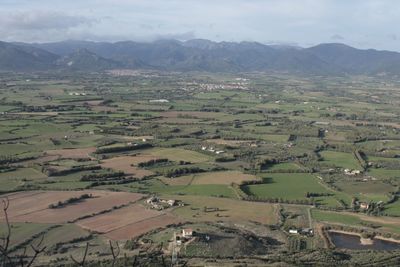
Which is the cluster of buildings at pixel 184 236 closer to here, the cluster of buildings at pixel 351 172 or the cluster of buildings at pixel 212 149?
the cluster of buildings at pixel 351 172

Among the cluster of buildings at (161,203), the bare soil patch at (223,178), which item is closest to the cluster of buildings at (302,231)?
the cluster of buildings at (161,203)

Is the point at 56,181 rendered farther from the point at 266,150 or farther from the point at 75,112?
the point at 75,112

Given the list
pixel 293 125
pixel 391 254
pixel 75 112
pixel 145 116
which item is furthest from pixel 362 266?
pixel 75 112

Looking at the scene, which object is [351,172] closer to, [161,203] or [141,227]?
[161,203]

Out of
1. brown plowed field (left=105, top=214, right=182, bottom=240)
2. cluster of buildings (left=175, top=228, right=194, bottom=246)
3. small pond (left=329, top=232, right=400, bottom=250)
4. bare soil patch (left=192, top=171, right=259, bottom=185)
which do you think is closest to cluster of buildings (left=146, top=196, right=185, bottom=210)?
brown plowed field (left=105, top=214, right=182, bottom=240)

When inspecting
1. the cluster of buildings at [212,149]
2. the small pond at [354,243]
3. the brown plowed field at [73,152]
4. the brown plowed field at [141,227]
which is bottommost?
the small pond at [354,243]

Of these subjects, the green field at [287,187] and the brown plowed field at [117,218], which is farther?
the green field at [287,187]

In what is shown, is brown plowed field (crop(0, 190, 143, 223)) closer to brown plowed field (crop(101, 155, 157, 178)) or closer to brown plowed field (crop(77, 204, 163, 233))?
brown plowed field (crop(77, 204, 163, 233))

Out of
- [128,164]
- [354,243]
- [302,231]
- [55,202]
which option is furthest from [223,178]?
[354,243]
